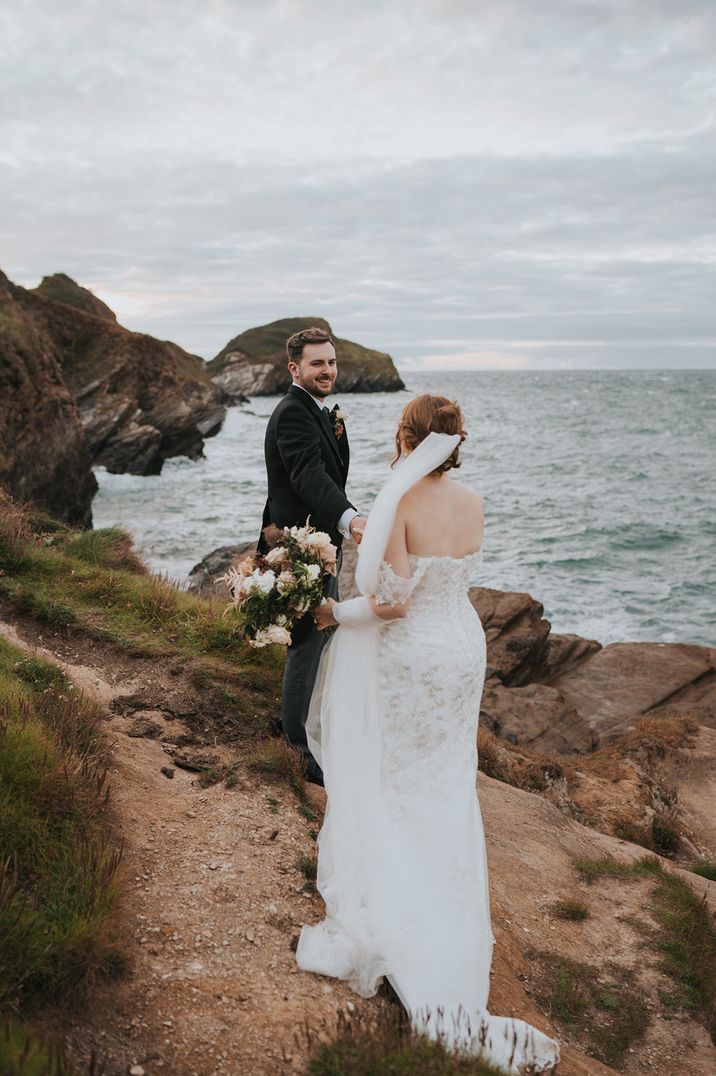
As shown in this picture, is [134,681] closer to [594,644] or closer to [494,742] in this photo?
[494,742]

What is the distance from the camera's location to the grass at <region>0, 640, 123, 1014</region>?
3.35 meters

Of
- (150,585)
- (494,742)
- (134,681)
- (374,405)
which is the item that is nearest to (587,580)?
(494,742)

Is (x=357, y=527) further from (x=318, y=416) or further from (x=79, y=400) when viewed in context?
(x=79, y=400)

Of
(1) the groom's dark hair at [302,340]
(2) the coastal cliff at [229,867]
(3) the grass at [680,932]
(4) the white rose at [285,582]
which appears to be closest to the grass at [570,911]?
(2) the coastal cliff at [229,867]

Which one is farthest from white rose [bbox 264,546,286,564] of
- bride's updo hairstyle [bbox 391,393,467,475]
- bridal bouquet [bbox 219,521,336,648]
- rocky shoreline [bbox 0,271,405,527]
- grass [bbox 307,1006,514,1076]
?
rocky shoreline [bbox 0,271,405,527]

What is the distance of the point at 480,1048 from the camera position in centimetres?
339

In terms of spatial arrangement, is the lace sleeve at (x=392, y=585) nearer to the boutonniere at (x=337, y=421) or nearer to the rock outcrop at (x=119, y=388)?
the boutonniere at (x=337, y=421)

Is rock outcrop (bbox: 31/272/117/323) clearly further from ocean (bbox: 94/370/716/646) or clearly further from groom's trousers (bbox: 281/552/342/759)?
groom's trousers (bbox: 281/552/342/759)

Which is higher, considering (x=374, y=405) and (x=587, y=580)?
(x=374, y=405)

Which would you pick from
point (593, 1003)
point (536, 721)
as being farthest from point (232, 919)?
point (536, 721)

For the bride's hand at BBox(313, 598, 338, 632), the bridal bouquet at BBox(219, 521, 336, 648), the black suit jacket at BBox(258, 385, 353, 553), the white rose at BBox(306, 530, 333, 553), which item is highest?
the black suit jacket at BBox(258, 385, 353, 553)

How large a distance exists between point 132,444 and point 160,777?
2948cm

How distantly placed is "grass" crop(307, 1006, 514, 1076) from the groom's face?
3.86m

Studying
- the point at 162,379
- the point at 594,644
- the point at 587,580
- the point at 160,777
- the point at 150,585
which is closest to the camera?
the point at 160,777
